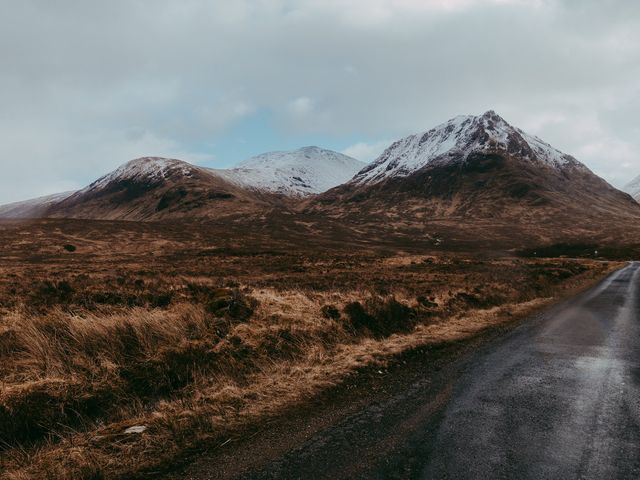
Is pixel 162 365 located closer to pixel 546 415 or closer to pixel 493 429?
pixel 493 429

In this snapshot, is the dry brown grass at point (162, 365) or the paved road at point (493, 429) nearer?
the paved road at point (493, 429)

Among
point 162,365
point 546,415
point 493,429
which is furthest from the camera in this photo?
point 162,365

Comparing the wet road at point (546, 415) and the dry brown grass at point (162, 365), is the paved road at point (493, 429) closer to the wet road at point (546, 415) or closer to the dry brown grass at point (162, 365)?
the wet road at point (546, 415)

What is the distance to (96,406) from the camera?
21.8ft

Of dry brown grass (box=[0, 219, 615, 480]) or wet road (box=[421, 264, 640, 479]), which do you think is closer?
wet road (box=[421, 264, 640, 479])

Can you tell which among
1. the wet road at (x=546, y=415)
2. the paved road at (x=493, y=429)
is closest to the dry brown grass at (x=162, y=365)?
the paved road at (x=493, y=429)

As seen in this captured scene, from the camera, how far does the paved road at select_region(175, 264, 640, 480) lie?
4738 millimetres

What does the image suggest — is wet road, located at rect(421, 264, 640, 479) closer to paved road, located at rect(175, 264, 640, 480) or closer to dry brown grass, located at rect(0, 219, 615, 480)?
paved road, located at rect(175, 264, 640, 480)

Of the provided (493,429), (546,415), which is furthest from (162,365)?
(546,415)

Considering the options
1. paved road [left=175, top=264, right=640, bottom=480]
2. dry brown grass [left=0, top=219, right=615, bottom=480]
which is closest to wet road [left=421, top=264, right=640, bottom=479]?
paved road [left=175, top=264, right=640, bottom=480]

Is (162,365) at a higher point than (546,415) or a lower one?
lower

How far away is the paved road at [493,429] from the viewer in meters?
4.74

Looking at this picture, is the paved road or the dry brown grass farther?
the dry brown grass

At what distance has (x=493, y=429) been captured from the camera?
573cm
